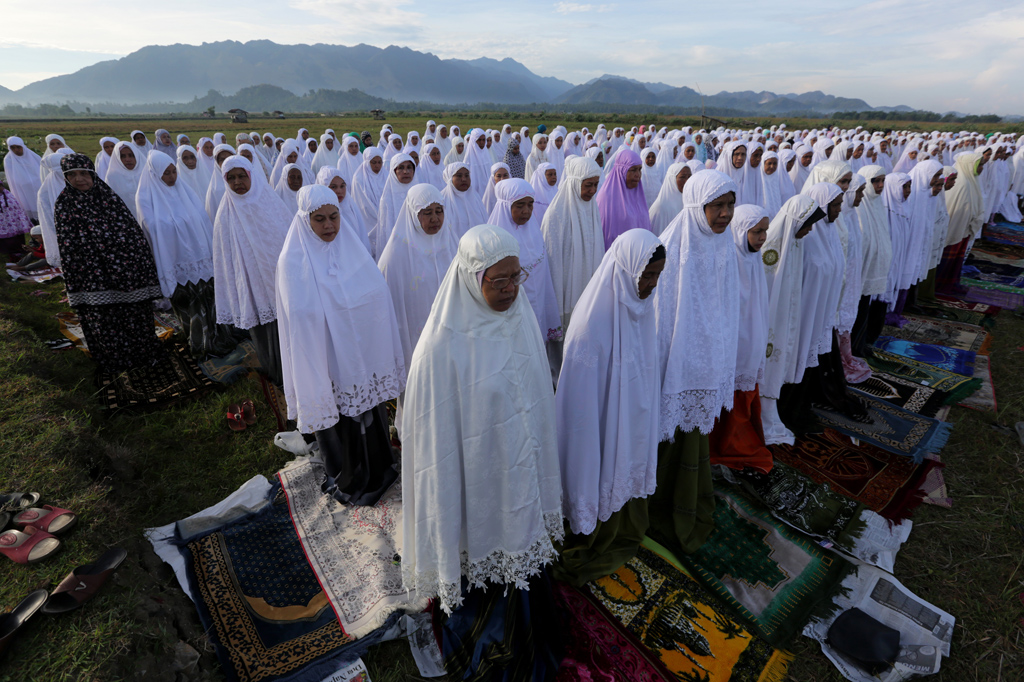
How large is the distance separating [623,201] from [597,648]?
13.5 ft

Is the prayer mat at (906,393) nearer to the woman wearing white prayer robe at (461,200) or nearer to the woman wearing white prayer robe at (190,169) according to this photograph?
the woman wearing white prayer robe at (461,200)

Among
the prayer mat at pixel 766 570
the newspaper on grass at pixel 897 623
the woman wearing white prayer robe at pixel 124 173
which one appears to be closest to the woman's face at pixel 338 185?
the woman wearing white prayer robe at pixel 124 173

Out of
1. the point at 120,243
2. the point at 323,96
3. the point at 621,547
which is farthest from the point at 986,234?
the point at 323,96

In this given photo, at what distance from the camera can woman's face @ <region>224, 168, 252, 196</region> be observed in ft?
14.4

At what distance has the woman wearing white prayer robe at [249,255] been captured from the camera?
443cm

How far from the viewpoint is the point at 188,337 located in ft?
19.5

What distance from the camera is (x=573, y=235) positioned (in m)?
4.73

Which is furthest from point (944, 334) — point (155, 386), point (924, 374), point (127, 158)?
point (127, 158)

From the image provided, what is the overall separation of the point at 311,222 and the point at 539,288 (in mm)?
2039

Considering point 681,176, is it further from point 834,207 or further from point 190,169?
point 190,169

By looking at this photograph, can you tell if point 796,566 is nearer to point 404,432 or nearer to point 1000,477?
point 1000,477

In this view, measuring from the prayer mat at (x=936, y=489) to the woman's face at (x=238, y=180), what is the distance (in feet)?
20.4

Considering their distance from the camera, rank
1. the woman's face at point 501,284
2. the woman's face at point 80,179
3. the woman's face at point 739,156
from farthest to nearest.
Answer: the woman's face at point 739,156
the woman's face at point 80,179
the woman's face at point 501,284

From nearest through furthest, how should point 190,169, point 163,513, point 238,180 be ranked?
point 163,513 → point 238,180 → point 190,169
